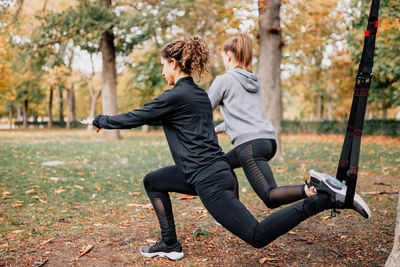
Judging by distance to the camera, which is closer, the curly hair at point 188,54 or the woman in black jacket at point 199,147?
the woman in black jacket at point 199,147

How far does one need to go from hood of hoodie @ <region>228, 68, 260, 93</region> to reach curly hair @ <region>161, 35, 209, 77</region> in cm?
63

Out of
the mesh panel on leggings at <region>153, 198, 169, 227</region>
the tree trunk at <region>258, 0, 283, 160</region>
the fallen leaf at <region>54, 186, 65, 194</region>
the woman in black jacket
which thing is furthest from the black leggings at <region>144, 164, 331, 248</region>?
the tree trunk at <region>258, 0, 283, 160</region>

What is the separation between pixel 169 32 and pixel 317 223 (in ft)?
63.1

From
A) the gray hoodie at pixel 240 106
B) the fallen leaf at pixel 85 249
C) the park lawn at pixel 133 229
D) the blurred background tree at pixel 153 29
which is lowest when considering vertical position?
the park lawn at pixel 133 229

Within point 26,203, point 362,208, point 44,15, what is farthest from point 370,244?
point 44,15

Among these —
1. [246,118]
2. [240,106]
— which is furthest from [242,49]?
[246,118]

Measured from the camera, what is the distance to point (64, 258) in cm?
315

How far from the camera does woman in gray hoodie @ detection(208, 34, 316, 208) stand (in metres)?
3.33

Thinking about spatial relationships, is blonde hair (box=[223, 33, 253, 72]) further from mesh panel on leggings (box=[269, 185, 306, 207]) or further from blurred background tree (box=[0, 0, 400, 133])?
blurred background tree (box=[0, 0, 400, 133])

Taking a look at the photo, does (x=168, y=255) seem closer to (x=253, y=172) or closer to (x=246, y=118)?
(x=253, y=172)

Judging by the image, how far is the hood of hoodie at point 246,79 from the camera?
11.4 feet

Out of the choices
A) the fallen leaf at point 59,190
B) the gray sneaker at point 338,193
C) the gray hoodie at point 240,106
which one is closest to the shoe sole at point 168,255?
the gray hoodie at point 240,106

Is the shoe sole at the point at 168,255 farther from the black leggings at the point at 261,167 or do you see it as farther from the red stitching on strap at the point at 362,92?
the red stitching on strap at the point at 362,92

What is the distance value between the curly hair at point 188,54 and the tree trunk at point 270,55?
739cm
